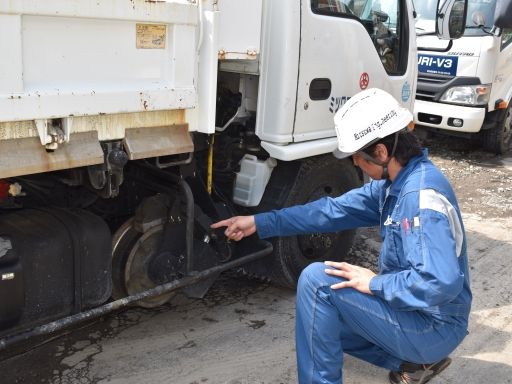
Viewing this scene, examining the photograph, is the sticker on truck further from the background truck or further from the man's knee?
the man's knee

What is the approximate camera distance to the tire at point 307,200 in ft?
11.5

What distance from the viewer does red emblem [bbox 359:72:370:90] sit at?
12.3 feet

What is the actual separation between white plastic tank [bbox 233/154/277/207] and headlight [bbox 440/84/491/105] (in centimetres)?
473

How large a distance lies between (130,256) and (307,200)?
1194 mm

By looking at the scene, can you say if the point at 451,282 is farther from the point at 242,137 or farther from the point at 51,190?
the point at 51,190

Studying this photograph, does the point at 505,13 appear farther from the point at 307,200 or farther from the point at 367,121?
the point at 367,121

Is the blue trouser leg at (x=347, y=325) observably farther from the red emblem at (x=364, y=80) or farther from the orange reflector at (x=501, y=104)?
the orange reflector at (x=501, y=104)

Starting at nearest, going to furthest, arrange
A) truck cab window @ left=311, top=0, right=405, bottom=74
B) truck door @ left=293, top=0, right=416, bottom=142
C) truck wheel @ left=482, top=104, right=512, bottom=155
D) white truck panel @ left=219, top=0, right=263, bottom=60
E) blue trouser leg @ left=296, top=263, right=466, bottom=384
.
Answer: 1. blue trouser leg @ left=296, top=263, right=466, bottom=384
2. white truck panel @ left=219, top=0, right=263, bottom=60
3. truck door @ left=293, top=0, right=416, bottom=142
4. truck cab window @ left=311, top=0, right=405, bottom=74
5. truck wheel @ left=482, top=104, right=512, bottom=155

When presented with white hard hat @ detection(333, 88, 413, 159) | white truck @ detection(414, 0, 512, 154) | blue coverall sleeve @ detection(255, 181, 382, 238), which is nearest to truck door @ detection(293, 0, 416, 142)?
blue coverall sleeve @ detection(255, 181, 382, 238)

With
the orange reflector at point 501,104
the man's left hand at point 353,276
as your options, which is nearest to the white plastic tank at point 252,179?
the man's left hand at point 353,276

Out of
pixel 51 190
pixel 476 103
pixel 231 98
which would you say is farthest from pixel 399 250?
pixel 476 103

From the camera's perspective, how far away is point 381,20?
12.9 feet

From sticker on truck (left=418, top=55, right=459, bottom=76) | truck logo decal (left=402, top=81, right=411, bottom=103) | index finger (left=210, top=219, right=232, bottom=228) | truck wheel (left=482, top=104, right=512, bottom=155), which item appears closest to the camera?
index finger (left=210, top=219, right=232, bottom=228)

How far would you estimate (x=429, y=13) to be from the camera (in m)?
7.34
